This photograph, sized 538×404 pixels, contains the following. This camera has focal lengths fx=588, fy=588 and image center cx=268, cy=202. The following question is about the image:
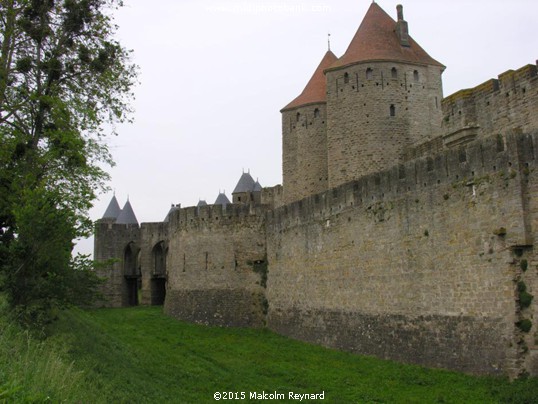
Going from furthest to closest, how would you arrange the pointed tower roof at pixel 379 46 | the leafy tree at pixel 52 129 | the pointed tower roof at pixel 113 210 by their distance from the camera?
the pointed tower roof at pixel 113 210
the pointed tower roof at pixel 379 46
the leafy tree at pixel 52 129

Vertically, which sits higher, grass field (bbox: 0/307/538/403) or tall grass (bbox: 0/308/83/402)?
tall grass (bbox: 0/308/83/402)

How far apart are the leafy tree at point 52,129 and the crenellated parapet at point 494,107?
30.4 feet

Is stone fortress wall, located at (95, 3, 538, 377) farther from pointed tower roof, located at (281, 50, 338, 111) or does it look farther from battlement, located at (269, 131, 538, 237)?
pointed tower roof, located at (281, 50, 338, 111)

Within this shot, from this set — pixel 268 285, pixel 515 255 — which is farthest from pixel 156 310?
→ pixel 515 255

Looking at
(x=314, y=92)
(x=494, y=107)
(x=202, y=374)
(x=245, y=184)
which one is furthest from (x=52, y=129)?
(x=245, y=184)

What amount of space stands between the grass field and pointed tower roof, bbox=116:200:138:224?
80.9ft

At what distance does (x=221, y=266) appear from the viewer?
25.6 meters

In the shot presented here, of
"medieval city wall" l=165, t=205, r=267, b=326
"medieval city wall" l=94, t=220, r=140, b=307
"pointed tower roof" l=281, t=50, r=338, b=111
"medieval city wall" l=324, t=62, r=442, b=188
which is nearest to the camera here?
"medieval city wall" l=324, t=62, r=442, b=188

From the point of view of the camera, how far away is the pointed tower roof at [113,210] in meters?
47.5

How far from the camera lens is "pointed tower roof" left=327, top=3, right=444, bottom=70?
904 inches

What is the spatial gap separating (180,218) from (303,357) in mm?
12036

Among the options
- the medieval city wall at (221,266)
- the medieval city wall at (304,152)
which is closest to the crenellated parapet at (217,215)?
the medieval city wall at (221,266)

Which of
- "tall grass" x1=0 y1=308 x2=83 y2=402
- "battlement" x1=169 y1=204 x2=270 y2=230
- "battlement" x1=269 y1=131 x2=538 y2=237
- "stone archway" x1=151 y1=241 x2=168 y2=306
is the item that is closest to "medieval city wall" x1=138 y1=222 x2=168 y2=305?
"stone archway" x1=151 y1=241 x2=168 y2=306

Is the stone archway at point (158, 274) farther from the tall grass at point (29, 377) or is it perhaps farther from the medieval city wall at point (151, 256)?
the tall grass at point (29, 377)
